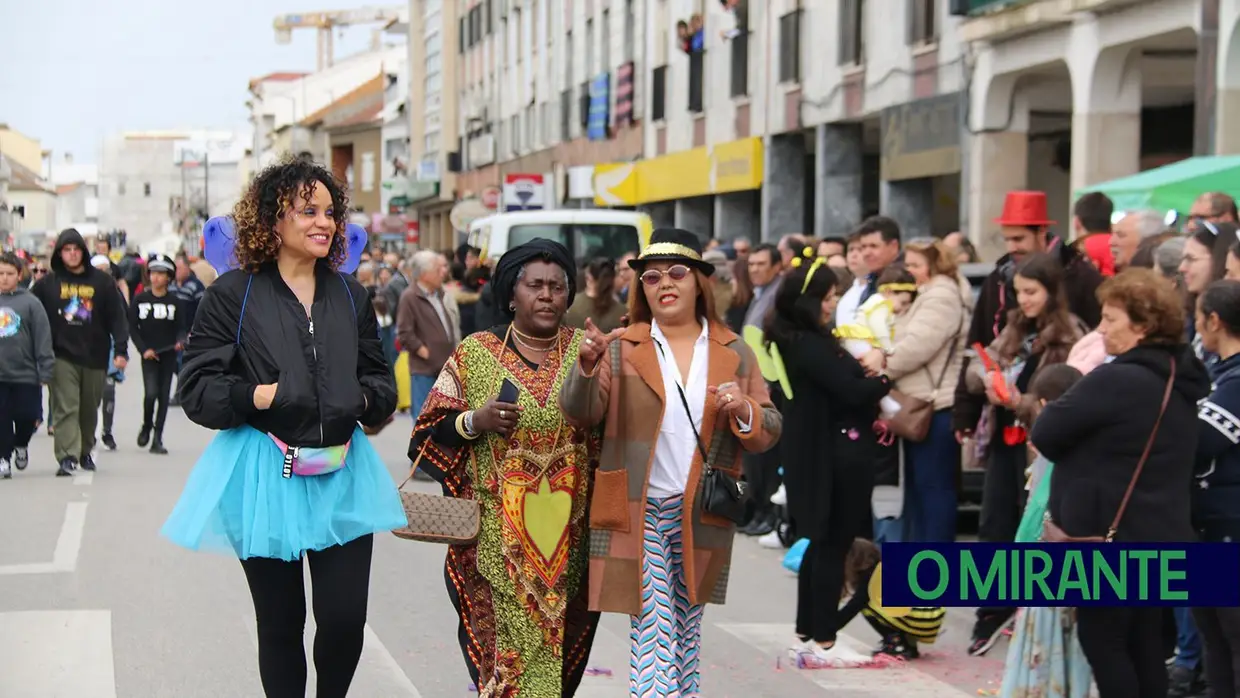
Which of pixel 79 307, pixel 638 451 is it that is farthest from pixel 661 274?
pixel 79 307

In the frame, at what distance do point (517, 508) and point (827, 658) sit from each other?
9.04 ft

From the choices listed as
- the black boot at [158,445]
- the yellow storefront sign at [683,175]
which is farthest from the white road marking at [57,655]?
the yellow storefront sign at [683,175]

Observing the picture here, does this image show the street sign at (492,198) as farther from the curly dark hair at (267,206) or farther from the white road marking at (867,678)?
the curly dark hair at (267,206)

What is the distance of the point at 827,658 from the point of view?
27.7 feet

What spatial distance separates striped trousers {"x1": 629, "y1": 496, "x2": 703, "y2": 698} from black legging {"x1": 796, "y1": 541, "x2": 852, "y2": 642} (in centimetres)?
193

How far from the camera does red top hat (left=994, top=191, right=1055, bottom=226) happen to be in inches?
386

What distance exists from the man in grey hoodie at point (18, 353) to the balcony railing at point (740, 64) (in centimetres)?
1776

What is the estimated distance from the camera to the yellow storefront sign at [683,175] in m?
30.7

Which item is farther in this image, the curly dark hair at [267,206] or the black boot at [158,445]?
the black boot at [158,445]

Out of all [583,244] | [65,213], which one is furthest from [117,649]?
[65,213]

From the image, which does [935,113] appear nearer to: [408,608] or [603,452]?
[408,608]

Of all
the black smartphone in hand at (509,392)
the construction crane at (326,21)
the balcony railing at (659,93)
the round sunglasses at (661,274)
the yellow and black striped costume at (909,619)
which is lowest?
the yellow and black striped costume at (909,619)

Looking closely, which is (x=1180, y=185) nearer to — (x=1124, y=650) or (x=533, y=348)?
(x=1124, y=650)

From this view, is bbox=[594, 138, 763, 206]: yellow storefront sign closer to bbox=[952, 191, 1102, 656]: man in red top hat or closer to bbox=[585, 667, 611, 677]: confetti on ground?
bbox=[952, 191, 1102, 656]: man in red top hat
